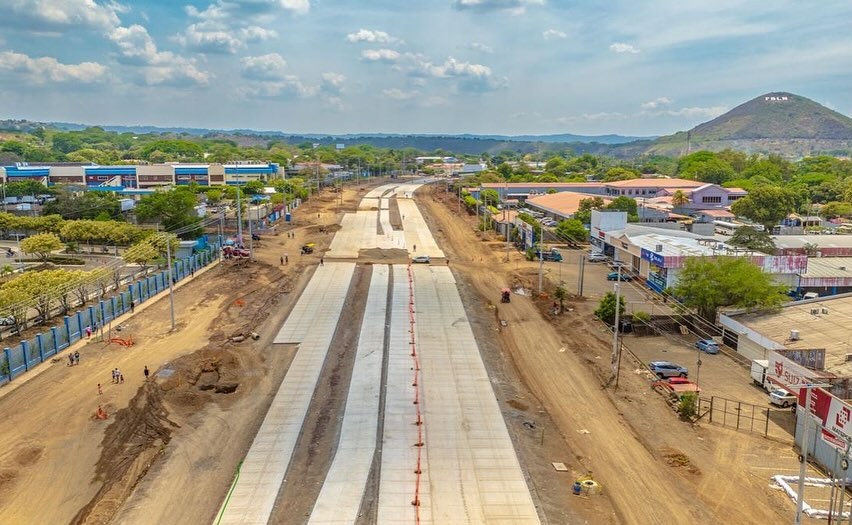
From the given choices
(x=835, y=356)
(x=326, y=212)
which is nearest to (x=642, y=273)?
(x=835, y=356)

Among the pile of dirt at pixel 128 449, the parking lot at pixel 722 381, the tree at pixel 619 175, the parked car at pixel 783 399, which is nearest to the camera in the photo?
the pile of dirt at pixel 128 449

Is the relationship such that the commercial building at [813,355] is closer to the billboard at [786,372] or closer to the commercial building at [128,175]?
the billboard at [786,372]

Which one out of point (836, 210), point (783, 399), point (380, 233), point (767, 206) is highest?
point (767, 206)

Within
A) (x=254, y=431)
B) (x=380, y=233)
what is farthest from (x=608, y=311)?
(x=380, y=233)

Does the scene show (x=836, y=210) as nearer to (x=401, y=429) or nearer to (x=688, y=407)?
(x=688, y=407)

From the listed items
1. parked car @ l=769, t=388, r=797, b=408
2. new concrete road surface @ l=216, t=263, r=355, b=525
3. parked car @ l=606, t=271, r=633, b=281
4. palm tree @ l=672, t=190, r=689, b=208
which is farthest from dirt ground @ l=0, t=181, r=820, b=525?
palm tree @ l=672, t=190, r=689, b=208

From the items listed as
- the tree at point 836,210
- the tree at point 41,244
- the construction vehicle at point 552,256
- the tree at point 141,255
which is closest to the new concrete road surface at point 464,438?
the construction vehicle at point 552,256
